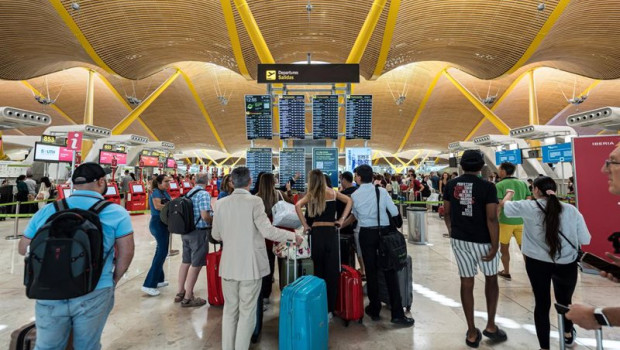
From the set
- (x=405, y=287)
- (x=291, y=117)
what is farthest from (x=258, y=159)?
(x=405, y=287)

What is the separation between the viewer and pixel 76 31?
10828 millimetres

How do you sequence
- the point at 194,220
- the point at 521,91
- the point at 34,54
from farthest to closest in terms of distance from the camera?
1. the point at 521,91
2. the point at 34,54
3. the point at 194,220

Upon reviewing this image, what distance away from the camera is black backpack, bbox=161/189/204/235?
352 cm

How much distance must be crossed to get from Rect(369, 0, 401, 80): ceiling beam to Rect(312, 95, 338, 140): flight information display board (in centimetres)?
643

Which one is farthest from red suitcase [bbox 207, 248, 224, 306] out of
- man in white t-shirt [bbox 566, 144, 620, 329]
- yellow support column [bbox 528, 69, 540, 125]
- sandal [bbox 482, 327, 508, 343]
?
yellow support column [bbox 528, 69, 540, 125]

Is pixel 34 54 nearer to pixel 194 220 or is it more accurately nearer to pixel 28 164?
pixel 28 164

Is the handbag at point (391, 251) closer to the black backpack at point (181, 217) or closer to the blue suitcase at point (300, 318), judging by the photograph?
the blue suitcase at point (300, 318)

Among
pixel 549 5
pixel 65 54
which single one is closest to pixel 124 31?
pixel 65 54

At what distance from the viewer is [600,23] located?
11016 millimetres

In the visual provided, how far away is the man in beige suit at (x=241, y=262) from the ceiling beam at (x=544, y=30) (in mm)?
13263

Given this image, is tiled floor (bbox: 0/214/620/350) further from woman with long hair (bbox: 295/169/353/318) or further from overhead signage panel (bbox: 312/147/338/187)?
overhead signage panel (bbox: 312/147/338/187)

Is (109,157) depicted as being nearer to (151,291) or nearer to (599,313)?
(151,291)

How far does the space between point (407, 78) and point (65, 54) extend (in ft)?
76.5

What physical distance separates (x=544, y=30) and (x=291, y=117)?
11.0m
